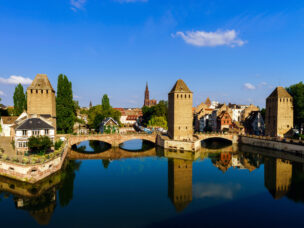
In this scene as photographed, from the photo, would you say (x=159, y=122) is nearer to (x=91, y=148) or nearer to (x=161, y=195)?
(x=91, y=148)

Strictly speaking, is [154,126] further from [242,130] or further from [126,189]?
[126,189]

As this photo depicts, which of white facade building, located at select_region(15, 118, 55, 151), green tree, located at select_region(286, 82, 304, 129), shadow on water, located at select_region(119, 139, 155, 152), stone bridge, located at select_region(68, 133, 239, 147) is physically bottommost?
shadow on water, located at select_region(119, 139, 155, 152)

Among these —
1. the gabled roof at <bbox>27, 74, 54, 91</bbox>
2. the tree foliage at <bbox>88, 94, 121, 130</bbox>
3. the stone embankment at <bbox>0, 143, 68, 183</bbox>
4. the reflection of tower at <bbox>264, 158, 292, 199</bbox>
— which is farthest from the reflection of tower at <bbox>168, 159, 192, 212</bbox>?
the tree foliage at <bbox>88, 94, 121, 130</bbox>

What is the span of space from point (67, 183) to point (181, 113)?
27922 millimetres

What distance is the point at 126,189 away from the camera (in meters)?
23.8

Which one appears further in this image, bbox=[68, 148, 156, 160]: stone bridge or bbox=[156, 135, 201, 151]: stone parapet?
bbox=[156, 135, 201, 151]: stone parapet

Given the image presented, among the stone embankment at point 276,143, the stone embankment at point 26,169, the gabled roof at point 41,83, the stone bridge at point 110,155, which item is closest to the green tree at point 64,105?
the gabled roof at point 41,83

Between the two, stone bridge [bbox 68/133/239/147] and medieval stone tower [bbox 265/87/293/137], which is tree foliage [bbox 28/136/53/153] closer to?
stone bridge [bbox 68/133/239/147]

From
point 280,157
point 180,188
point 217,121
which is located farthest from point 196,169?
point 217,121

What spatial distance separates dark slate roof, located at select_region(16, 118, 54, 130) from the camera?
1202 inches

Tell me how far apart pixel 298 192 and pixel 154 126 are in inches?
1968

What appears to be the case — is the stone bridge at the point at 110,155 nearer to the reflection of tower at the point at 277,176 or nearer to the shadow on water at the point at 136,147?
the shadow on water at the point at 136,147

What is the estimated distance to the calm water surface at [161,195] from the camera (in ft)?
55.8

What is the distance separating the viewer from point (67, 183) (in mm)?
25344
